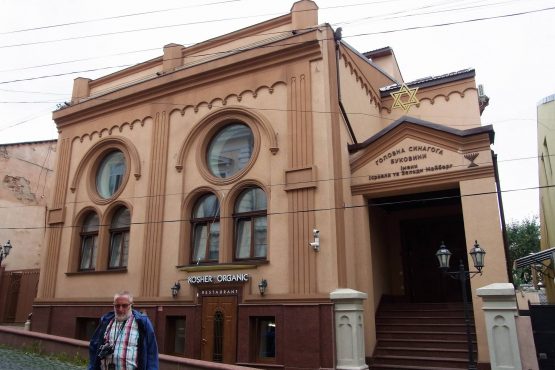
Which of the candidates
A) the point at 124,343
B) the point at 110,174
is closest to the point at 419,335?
the point at 124,343

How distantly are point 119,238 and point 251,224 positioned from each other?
555 cm

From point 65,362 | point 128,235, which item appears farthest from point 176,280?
point 65,362

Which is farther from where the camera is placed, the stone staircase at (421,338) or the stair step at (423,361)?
the stone staircase at (421,338)

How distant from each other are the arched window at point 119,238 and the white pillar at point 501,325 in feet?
37.7

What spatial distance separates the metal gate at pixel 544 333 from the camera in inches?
402

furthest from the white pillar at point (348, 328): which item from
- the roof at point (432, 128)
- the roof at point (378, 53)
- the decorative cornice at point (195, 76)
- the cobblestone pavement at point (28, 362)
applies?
the roof at point (378, 53)

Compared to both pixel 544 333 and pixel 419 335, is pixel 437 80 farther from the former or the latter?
pixel 544 333

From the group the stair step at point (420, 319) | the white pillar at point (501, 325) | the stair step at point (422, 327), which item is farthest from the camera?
the stair step at point (420, 319)

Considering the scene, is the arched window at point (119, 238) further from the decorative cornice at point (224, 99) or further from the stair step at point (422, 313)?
the stair step at point (422, 313)

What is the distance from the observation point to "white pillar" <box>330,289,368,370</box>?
11531mm

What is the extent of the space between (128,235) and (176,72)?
5.90 m

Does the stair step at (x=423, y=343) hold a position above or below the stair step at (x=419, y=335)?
below

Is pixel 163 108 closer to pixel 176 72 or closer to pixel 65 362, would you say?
pixel 176 72

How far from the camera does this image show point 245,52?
49.8 feet
